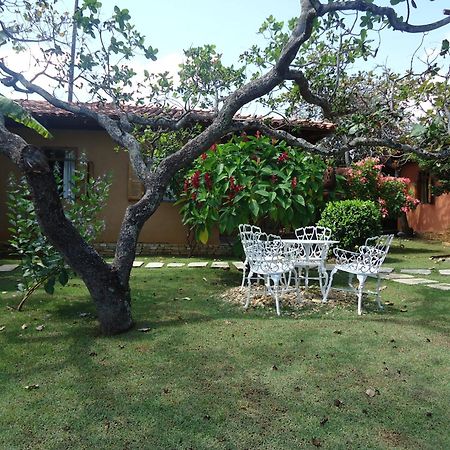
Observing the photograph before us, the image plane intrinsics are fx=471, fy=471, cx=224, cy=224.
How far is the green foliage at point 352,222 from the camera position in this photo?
410 inches

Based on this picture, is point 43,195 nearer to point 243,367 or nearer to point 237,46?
point 243,367

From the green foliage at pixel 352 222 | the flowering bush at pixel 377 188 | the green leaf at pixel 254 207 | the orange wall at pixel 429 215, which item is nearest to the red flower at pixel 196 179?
the green leaf at pixel 254 207

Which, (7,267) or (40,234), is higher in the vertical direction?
(40,234)

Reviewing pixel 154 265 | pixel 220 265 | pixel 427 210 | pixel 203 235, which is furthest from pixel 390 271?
pixel 427 210

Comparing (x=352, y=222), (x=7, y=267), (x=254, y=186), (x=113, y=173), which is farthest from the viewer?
(x=113, y=173)

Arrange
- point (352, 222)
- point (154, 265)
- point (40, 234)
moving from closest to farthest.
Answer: point (40, 234) < point (154, 265) < point (352, 222)

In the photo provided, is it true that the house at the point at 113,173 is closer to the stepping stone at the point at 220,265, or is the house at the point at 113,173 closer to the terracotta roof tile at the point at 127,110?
the terracotta roof tile at the point at 127,110

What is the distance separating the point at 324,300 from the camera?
617 centimetres

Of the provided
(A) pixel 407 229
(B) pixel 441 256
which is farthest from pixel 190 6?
(A) pixel 407 229

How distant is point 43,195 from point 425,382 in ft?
11.6

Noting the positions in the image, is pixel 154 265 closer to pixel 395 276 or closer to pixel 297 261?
pixel 297 261

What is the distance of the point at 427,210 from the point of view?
721 inches

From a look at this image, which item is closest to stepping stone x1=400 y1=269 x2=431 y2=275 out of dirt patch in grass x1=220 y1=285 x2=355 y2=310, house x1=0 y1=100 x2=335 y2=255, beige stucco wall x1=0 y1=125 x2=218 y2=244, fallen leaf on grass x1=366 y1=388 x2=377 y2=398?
dirt patch in grass x1=220 y1=285 x2=355 y2=310

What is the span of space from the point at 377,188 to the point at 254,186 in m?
6.65
